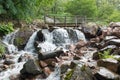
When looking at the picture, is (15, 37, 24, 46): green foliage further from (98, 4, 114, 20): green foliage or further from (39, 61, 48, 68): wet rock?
(98, 4, 114, 20): green foliage

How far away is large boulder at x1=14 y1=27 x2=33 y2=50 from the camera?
53.6 ft

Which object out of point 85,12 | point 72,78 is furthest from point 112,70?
point 85,12

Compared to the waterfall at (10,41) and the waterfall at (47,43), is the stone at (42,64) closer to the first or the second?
the waterfall at (47,43)

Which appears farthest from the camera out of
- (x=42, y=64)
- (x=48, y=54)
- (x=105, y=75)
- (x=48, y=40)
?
(x=48, y=40)

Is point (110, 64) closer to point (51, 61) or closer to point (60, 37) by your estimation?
point (51, 61)

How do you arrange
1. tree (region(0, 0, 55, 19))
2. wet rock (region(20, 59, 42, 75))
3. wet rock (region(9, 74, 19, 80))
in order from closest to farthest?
wet rock (region(20, 59, 42, 75)) → wet rock (region(9, 74, 19, 80)) → tree (region(0, 0, 55, 19))

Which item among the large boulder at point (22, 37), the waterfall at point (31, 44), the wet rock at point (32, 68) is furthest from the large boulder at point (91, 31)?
the wet rock at point (32, 68)

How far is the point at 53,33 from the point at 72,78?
10.4 m

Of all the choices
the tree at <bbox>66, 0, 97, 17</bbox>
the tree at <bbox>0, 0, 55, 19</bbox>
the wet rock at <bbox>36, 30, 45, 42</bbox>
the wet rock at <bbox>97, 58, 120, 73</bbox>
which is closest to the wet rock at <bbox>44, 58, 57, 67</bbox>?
the wet rock at <bbox>97, 58, 120, 73</bbox>

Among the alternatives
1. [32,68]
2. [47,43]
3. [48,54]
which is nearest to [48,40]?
[47,43]

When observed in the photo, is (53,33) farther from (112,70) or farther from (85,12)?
(85,12)

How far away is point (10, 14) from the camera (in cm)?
1906

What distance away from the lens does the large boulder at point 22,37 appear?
1633cm

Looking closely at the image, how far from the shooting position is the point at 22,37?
1677 cm
